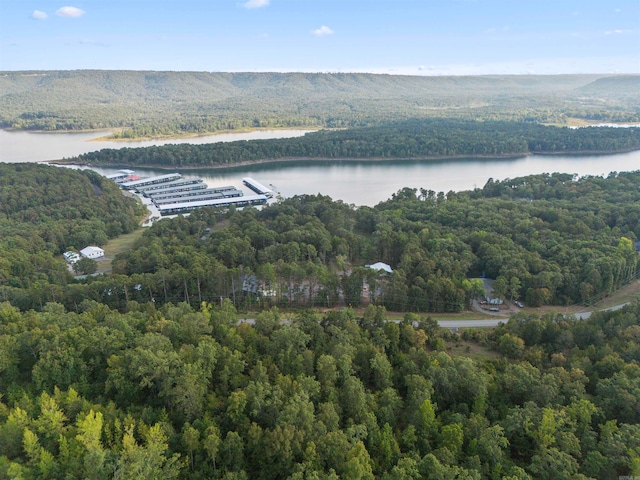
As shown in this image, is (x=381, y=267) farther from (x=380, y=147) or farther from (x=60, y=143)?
(x=60, y=143)

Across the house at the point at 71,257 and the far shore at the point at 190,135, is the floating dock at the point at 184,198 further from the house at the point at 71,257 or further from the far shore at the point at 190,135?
the far shore at the point at 190,135

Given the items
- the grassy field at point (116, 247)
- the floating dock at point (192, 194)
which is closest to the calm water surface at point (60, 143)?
the floating dock at point (192, 194)

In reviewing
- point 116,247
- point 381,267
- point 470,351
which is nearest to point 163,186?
point 116,247

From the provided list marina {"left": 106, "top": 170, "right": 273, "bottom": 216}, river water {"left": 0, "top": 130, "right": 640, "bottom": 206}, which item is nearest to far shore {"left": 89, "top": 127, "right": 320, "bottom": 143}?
river water {"left": 0, "top": 130, "right": 640, "bottom": 206}

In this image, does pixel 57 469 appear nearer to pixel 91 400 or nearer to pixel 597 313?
pixel 91 400

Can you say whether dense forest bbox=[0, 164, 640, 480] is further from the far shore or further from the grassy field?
the far shore
